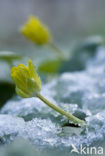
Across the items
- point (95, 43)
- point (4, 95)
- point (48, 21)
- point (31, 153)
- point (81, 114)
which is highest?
point (48, 21)

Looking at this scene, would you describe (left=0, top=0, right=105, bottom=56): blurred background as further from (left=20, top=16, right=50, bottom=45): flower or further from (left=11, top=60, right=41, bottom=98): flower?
(left=11, top=60, right=41, bottom=98): flower

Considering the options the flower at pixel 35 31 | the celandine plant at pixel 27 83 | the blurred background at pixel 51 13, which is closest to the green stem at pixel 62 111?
the celandine plant at pixel 27 83

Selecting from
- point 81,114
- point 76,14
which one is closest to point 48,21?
point 76,14

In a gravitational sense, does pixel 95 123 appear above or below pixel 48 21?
below

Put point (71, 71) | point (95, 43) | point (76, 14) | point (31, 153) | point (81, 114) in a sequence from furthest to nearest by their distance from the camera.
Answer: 1. point (76, 14)
2. point (95, 43)
3. point (71, 71)
4. point (81, 114)
5. point (31, 153)

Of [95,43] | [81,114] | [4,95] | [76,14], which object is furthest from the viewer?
[76,14]

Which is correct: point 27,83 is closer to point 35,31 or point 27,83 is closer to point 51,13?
point 35,31

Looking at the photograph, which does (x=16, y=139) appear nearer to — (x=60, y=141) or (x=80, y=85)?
(x=60, y=141)

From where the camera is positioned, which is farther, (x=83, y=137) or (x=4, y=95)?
(x=4, y=95)
